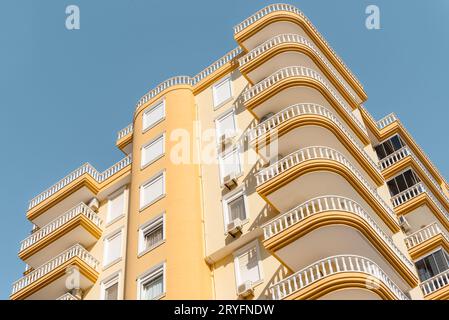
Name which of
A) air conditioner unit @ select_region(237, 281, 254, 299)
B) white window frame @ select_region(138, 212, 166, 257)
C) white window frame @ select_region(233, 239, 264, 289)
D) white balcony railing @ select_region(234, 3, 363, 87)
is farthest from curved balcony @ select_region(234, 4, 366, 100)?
air conditioner unit @ select_region(237, 281, 254, 299)

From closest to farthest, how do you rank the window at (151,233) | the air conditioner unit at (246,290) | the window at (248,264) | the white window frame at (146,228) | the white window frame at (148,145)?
the air conditioner unit at (246,290), the window at (248,264), the white window frame at (146,228), the window at (151,233), the white window frame at (148,145)

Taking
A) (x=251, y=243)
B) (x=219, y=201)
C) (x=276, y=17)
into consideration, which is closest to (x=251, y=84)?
(x=276, y=17)

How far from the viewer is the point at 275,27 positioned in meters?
41.7

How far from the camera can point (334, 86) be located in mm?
40594

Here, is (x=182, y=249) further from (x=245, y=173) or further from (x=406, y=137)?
(x=406, y=137)

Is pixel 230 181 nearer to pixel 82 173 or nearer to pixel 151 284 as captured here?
pixel 151 284

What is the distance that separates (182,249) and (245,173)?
472 cm

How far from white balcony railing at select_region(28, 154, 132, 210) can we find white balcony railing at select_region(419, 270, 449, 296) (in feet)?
57.4

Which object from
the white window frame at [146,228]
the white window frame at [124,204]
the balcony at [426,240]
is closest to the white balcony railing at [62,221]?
the white window frame at [124,204]

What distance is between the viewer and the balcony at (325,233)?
2983 centimetres

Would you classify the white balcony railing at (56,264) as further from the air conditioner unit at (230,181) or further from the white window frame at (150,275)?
the air conditioner unit at (230,181)

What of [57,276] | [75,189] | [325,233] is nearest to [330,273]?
[325,233]

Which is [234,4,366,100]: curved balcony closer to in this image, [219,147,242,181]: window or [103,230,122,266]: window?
[219,147,242,181]: window

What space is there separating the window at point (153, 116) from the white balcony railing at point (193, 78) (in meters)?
1.09
